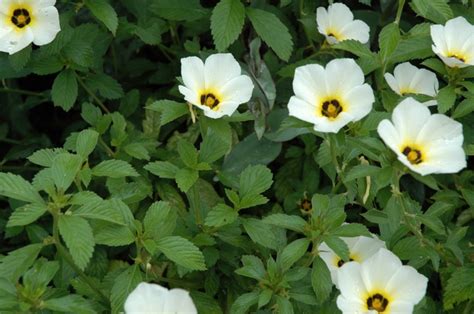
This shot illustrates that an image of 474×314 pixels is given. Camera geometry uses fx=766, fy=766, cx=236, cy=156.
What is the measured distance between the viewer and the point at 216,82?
6.53 feet

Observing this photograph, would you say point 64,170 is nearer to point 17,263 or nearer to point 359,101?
point 17,263

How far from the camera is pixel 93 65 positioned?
7.58 feet

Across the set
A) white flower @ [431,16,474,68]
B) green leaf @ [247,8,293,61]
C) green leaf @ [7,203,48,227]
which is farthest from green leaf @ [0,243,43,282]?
white flower @ [431,16,474,68]

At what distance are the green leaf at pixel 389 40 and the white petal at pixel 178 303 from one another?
0.88 meters

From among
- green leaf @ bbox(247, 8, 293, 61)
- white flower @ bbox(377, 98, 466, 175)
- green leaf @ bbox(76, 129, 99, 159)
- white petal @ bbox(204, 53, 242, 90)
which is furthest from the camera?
green leaf @ bbox(247, 8, 293, 61)

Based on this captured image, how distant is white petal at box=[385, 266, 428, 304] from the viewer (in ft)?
5.52

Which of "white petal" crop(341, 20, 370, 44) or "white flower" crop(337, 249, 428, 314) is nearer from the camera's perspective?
"white flower" crop(337, 249, 428, 314)

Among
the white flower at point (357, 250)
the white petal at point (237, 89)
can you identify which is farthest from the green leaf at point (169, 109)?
the white flower at point (357, 250)

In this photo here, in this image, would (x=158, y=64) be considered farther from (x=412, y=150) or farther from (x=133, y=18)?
(x=412, y=150)

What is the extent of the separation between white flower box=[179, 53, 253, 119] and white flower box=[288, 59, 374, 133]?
17cm

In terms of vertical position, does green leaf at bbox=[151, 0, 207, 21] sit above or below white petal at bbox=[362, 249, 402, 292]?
above

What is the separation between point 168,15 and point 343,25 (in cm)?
55

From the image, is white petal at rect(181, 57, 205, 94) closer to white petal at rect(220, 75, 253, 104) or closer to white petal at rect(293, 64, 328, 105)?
white petal at rect(220, 75, 253, 104)

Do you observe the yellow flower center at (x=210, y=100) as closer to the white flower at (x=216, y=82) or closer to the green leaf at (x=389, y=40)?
the white flower at (x=216, y=82)
